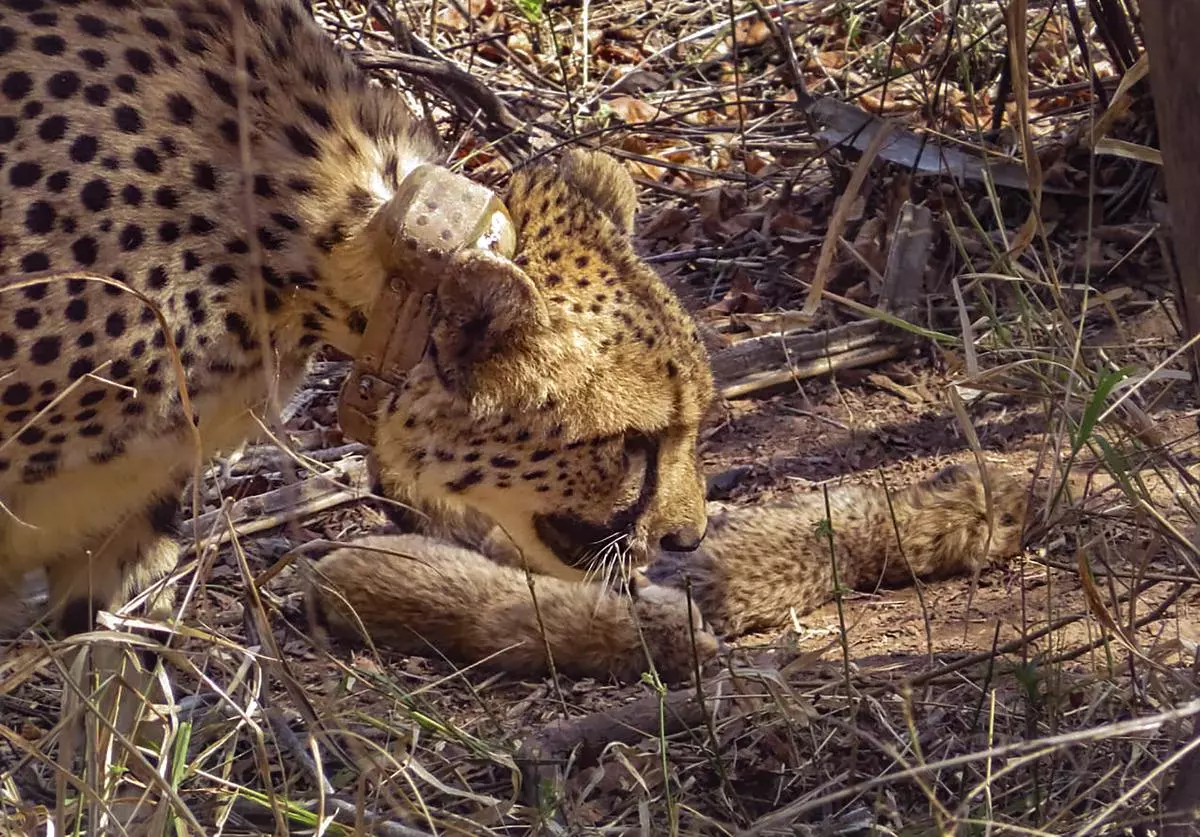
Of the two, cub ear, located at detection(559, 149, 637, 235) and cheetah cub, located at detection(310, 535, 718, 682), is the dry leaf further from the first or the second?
cheetah cub, located at detection(310, 535, 718, 682)

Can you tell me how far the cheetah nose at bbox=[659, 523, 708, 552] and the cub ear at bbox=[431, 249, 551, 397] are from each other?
50 centimetres

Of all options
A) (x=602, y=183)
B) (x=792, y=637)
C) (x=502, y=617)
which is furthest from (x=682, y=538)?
(x=602, y=183)

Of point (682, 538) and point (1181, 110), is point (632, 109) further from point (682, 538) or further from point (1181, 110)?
point (1181, 110)

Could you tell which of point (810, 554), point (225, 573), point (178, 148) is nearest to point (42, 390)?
point (178, 148)

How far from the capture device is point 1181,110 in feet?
5.98

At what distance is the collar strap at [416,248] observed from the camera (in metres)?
2.39

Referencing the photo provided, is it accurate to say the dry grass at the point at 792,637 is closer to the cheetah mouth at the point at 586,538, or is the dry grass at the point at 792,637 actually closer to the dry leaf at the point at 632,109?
the dry leaf at the point at 632,109

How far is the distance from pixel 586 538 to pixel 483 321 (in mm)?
582

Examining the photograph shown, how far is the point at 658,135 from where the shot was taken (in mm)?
5180

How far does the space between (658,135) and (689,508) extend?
261 centimetres

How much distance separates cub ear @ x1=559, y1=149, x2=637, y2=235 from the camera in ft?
9.34

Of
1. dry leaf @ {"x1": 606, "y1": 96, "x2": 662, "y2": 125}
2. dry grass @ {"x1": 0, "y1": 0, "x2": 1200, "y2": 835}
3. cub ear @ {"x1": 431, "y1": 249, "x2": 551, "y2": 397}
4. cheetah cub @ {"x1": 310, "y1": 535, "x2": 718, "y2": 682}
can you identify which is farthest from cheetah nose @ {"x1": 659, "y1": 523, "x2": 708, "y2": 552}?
dry leaf @ {"x1": 606, "y1": 96, "x2": 662, "y2": 125}

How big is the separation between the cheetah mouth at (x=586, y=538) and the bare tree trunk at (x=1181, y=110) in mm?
1215

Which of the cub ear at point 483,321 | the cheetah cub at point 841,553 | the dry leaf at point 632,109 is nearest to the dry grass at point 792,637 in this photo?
the dry leaf at point 632,109
